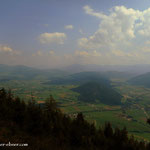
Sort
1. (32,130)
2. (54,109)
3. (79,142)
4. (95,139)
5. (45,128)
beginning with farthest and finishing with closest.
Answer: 1. (54,109)
2. (95,139)
3. (45,128)
4. (79,142)
5. (32,130)

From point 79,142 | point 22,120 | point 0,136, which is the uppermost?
point 0,136

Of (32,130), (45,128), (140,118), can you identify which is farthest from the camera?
(140,118)

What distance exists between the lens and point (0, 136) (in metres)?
10.8

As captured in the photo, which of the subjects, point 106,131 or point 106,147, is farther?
point 106,131

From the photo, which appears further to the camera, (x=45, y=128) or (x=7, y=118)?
(x=45, y=128)

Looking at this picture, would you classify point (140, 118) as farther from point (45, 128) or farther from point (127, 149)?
point (45, 128)

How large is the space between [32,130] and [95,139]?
1442 cm

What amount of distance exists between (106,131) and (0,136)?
29.7m

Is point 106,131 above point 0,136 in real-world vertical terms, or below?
below

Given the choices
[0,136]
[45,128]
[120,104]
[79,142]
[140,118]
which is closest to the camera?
[0,136]

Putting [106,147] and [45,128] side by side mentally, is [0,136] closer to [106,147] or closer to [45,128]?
[45,128]

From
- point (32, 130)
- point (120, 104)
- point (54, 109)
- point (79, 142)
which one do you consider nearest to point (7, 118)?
point (32, 130)

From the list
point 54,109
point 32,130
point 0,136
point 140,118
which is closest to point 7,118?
point 32,130

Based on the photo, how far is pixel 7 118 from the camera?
18859mm
